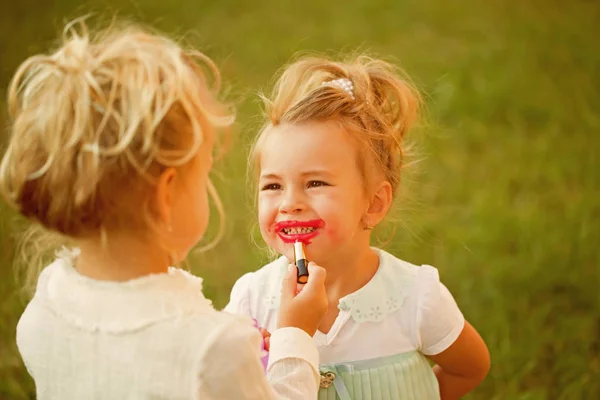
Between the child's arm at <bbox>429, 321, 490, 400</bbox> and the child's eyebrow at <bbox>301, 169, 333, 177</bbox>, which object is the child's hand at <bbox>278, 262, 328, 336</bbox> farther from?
the child's arm at <bbox>429, 321, 490, 400</bbox>

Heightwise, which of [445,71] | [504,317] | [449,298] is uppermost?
[445,71]

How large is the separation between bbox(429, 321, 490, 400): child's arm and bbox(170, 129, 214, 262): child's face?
0.72 metres

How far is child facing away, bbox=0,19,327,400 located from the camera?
1165 millimetres

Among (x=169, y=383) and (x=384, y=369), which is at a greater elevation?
(x=169, y=383)

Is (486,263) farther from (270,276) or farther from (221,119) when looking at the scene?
(221,119)

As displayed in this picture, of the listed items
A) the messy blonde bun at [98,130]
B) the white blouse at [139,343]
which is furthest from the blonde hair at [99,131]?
the white blouse at [139,343]

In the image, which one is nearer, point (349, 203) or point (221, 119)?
point (221, 119)

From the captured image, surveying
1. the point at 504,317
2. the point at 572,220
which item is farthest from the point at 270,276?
the point at 572,220

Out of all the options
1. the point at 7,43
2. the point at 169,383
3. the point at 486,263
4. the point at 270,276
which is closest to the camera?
the point at 169,383

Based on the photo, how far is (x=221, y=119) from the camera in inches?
50.0

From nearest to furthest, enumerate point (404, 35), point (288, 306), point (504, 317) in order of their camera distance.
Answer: point (288, 306), point (504, 317), point (404, 35)

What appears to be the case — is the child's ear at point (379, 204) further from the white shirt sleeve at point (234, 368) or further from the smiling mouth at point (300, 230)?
the white shirt sleeve at point (234, 368)

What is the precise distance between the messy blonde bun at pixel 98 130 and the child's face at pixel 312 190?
429mm

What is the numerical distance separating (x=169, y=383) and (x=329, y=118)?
693 millimetres
